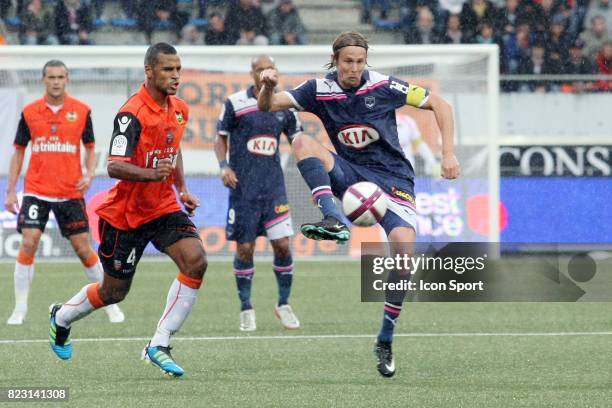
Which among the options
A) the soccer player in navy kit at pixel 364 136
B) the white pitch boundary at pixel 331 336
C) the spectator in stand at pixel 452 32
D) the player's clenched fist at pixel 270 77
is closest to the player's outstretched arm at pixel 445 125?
the soccer player in navy kit at pixel 364 136

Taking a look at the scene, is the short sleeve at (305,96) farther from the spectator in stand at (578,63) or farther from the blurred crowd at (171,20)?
the spectator in stand at (578,63)

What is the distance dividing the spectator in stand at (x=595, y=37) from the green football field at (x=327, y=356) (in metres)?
9.55

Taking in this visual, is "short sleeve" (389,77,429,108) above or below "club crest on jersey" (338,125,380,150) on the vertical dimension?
above

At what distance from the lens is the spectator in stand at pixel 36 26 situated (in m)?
21.3

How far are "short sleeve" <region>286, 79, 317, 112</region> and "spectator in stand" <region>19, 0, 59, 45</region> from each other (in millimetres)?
13348

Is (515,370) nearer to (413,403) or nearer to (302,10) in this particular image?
(413,403)

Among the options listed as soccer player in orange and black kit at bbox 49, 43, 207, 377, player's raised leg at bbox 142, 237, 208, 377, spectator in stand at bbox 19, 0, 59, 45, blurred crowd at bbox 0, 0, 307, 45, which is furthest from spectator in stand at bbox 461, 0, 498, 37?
player's raised leg at bbox 142, 237, 208, 377

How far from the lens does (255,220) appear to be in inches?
456

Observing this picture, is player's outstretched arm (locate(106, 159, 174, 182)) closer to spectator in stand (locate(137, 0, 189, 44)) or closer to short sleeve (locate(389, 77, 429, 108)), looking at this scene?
short sleeve (locate(389, 77, 429, 108))

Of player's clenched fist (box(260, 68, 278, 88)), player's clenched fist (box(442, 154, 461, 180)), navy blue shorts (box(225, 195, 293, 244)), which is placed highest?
player's clenched fist (box(260, 68, 278, 88))

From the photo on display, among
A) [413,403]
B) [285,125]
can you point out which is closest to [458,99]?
[285,125]

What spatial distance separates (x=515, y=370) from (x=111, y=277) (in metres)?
2.77

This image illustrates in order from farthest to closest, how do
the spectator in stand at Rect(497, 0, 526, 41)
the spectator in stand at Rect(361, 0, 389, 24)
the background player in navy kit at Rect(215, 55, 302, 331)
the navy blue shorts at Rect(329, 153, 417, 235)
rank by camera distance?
the spectator in stand at Rect(361, 0, 389, 24) < the spectator in stand at Rect(497, 0, 526, 41) < the background player in navy kit at Rect(215, 55, 302, 331) < the navy blue shorts at Rect(329, 153, 417, 235)

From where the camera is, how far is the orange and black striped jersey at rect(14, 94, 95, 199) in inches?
464
